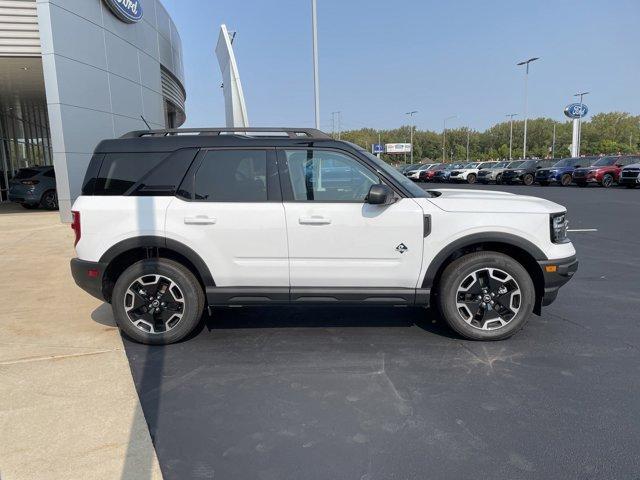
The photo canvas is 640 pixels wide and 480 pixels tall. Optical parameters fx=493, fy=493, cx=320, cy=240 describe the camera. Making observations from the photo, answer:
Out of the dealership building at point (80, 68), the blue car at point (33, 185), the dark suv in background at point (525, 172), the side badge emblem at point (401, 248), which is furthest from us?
the dark suv in background at point (525, 172)

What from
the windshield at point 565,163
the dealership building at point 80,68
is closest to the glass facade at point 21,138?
the dealership building at point 80,68

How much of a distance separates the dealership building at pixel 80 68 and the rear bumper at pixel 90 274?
399 inches

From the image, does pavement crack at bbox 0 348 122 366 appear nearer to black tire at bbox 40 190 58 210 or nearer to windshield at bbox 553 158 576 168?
black tire at bbox 40 190 58 210

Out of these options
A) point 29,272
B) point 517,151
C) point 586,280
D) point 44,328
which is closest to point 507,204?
point 586,280

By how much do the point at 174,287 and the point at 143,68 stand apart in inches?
625

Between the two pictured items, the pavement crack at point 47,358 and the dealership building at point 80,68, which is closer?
the pavement crack at point 47,358

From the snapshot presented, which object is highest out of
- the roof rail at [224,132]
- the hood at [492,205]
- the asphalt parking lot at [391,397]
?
the roof rail at [224,132]

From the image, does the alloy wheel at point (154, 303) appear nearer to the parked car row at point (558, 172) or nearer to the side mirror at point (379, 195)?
the side mirror at point (379, 195)

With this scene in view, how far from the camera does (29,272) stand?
7.59m

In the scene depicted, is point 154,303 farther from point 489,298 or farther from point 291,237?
point 489,298

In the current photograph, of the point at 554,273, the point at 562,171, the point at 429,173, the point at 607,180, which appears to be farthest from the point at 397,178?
the point at 429,173

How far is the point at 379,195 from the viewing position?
13.5 ft

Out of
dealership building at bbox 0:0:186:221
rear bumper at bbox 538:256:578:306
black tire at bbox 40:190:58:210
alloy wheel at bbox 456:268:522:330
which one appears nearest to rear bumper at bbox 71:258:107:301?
alloy wheel at bbox 456:268:522:330

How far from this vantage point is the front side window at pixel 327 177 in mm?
4367
